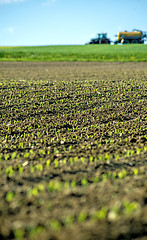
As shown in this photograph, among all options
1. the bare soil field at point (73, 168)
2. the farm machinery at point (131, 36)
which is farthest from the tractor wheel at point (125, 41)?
the bare soil field at point (73, 168)

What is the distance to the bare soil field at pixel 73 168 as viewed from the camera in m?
2.42

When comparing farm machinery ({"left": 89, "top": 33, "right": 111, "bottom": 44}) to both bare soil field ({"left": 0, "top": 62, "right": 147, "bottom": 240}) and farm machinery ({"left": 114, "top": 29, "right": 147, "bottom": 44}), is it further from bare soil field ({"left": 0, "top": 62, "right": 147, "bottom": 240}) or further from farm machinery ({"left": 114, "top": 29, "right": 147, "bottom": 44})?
bare soil field ({"left": 0, "top": 62, "right": 147, "bottom": 240})

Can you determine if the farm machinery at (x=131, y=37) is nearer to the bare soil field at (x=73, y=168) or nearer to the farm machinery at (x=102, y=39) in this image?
the farm machinery at (x=102, y=39)

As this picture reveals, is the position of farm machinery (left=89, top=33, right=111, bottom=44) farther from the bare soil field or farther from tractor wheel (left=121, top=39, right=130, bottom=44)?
the bare soil field

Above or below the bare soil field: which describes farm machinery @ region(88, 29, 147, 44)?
above

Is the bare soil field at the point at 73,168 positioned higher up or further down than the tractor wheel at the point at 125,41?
further down

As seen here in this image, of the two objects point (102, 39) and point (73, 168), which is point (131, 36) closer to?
point (102, 39)

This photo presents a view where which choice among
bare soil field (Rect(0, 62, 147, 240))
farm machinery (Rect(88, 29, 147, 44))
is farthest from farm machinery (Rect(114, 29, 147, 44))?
bare soil field (Rect(0, 62, 147, 240))

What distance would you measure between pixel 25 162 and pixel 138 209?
186cm

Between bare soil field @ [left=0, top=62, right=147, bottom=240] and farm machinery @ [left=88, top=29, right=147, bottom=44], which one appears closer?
bare soil field @ [left=0, top=62, right=147, bottom=240]

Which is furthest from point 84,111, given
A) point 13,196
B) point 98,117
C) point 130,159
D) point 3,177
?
point 13,196

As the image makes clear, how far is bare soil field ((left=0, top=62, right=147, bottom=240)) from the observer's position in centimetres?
242

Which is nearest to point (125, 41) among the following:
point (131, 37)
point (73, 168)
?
point (131, 37)

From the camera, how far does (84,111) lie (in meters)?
6.62
